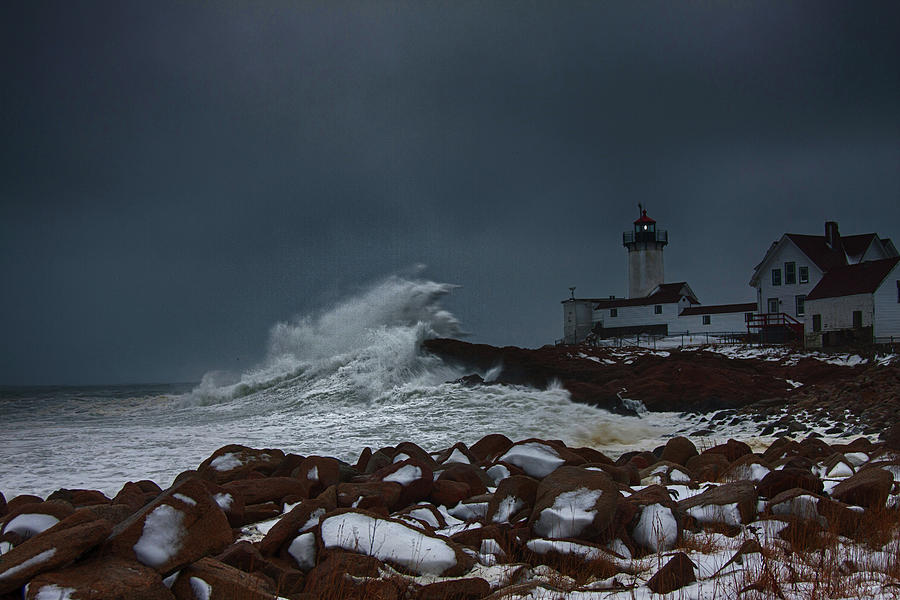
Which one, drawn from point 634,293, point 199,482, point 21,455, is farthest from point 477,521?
point 634,293

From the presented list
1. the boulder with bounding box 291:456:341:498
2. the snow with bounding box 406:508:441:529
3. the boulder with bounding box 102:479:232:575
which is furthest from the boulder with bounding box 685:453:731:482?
the boulder with bounding box 102:479:232:575

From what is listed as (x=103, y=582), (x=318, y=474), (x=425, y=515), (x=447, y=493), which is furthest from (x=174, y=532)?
(x=318, y=474)

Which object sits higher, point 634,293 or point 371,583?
point 634,293

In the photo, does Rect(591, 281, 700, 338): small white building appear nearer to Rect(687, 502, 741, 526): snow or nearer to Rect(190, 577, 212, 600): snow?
Rect(687, 502, 741, 526): snow

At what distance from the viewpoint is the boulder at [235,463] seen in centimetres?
694

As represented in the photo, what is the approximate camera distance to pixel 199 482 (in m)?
4.26

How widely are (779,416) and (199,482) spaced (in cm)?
1342

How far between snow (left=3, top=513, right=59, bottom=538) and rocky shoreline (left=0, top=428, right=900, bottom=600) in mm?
11

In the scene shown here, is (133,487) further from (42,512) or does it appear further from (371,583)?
(371,583)

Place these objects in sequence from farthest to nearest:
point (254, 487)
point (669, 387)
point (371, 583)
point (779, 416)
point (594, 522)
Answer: point (669, 387)
point (779, 416)
point (254, 487)
point (594, 522)
point (371, 583)

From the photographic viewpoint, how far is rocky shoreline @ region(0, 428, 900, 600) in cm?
364

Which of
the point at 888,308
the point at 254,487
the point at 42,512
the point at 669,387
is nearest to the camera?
the point at 42,512

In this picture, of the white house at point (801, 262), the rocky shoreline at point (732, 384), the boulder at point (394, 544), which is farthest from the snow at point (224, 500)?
the white house at point (801, 262)

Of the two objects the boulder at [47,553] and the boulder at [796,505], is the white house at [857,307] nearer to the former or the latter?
the boulder at [796,505]
